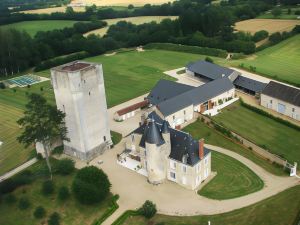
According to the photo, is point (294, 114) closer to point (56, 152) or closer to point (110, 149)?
point (110, 149)

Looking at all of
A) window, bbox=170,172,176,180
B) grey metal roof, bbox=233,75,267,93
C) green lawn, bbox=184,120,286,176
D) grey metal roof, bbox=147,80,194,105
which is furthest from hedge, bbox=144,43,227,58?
window, bbox=170,172,176,180

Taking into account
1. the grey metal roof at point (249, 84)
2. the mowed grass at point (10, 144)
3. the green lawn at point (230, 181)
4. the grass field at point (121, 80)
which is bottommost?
the green lawn at point (230, 181)

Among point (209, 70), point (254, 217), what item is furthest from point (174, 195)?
point (209, 70)

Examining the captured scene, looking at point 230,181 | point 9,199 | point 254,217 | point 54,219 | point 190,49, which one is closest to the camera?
point 254,217

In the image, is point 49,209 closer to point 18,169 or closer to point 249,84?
point 18,169

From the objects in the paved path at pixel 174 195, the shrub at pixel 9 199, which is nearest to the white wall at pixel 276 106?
the paved path at pixel 174 195

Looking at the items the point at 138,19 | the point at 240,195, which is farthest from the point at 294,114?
the point at 138,19

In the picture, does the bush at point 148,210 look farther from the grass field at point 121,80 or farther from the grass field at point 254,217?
the grass field at point 121,80
